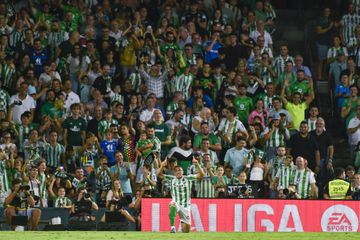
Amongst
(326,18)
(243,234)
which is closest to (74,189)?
(243,234)

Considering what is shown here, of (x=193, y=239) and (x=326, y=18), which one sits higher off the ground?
(x=326, y=18)

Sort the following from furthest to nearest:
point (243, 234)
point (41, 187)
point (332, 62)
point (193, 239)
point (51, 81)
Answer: point (332, 62) → point (51, 81) → point (41, 187) → point (243, 234) → point (193, 239)

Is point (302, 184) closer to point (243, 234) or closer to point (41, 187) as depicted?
point (243, 234)

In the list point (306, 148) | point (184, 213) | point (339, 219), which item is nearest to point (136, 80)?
point (306, 148)

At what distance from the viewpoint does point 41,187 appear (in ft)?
92.3

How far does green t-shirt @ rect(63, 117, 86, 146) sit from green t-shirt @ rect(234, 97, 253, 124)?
13.8ft

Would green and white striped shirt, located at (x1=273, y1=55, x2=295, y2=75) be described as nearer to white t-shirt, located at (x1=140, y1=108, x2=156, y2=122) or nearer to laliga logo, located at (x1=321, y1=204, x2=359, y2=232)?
white t-shirt, located at (x1=140, y1=108, x2=156, y2=122)

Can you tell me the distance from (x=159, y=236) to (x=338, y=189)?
20.7 feet

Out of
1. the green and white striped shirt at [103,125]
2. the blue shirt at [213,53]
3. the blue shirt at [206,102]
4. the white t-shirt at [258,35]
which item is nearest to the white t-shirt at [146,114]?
the green and white striped shirt at [103,125]

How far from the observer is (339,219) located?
1078 inches

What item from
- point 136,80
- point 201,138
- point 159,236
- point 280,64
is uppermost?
point 280,64

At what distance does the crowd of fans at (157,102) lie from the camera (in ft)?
93.7

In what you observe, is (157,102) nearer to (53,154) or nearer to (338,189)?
(53,154)

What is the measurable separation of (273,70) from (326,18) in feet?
11.7
